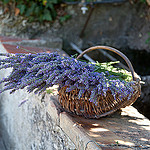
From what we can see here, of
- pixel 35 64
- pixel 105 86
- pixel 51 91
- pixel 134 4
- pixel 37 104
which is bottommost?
pixel 37 104

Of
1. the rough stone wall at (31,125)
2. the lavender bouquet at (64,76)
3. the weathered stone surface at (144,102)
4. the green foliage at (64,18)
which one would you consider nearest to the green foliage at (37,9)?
the green foliage at (64,18)

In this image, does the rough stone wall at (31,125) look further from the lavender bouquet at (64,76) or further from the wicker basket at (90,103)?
the lavender bouquet at (64,76)

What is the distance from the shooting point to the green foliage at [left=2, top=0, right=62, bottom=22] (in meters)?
5.85

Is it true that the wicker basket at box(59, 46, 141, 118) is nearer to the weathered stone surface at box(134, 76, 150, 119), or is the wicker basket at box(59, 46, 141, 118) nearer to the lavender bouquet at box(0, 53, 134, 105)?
the lavender bouquet at box(0, 53, 134, 105)

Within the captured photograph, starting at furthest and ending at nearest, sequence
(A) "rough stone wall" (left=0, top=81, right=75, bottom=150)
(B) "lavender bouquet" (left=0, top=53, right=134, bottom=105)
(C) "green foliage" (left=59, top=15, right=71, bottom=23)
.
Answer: (C) "green foliage" (left=59, top=15, right=71, bottom=23) → (A) "rough stone wall" (left=0, top=81, right=75, bottom=150) → (B) "lavender bouquet" (left=0, top=53, right=134, bottom=105)

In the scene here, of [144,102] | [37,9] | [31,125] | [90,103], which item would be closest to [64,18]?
[37,9]

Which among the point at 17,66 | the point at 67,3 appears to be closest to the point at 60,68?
the point at 17,66

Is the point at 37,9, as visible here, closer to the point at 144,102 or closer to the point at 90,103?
the point at 144,102

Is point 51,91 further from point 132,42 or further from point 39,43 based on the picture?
point 132,42

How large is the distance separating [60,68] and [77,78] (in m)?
0.16

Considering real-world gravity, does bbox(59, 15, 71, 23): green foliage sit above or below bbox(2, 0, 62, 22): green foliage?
below

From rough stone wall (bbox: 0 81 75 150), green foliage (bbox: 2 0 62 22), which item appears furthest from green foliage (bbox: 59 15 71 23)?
rough stone wall (bbox: 0 81 75 150)

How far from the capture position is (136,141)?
142 centimetres

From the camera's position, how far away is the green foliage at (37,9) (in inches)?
230
